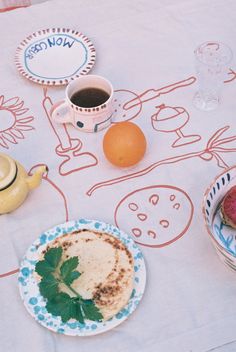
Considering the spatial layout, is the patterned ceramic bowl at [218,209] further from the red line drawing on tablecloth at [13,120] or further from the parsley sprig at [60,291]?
the red line drawing on tablecloth at [13,120]

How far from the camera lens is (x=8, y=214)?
2.60ft

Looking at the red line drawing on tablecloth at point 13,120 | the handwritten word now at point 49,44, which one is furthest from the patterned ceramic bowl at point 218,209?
the handwritten word now at point 49,44

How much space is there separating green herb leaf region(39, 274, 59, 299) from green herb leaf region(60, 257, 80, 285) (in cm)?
2

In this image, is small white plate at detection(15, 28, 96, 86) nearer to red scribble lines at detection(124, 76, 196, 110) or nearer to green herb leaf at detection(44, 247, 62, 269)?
red scribble lines at detection(124, 76, 196, 110)

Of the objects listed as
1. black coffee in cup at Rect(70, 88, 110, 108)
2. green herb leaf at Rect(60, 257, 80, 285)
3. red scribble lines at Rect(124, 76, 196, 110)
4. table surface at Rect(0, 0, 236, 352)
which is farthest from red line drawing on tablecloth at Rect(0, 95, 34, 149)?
green herb leaf at Rect(60, 257, 80, 285)

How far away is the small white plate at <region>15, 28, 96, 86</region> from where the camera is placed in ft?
3.29

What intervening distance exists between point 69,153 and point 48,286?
0.30 m

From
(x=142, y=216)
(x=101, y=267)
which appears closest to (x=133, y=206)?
(x=142, y=216)

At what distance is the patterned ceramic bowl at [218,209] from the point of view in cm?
72

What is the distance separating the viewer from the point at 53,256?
0.69m

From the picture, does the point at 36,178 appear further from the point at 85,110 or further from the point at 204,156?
the point at 204,156

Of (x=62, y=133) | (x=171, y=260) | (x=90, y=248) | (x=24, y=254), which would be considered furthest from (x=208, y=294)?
(x=62, y=133)

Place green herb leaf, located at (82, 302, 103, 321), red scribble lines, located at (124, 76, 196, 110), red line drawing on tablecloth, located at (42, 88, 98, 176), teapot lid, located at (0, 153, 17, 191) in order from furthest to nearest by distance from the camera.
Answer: red scribble lines, located at (124, 76, 196, 110) < red line drawing on tablecloth, located at (42, 88, 98, 176) < teapot lid, located at (0, 153, 17, 191) < green herb leaf, located at (82, 302, 103, 321)

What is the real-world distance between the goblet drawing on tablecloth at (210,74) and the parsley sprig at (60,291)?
47cm
